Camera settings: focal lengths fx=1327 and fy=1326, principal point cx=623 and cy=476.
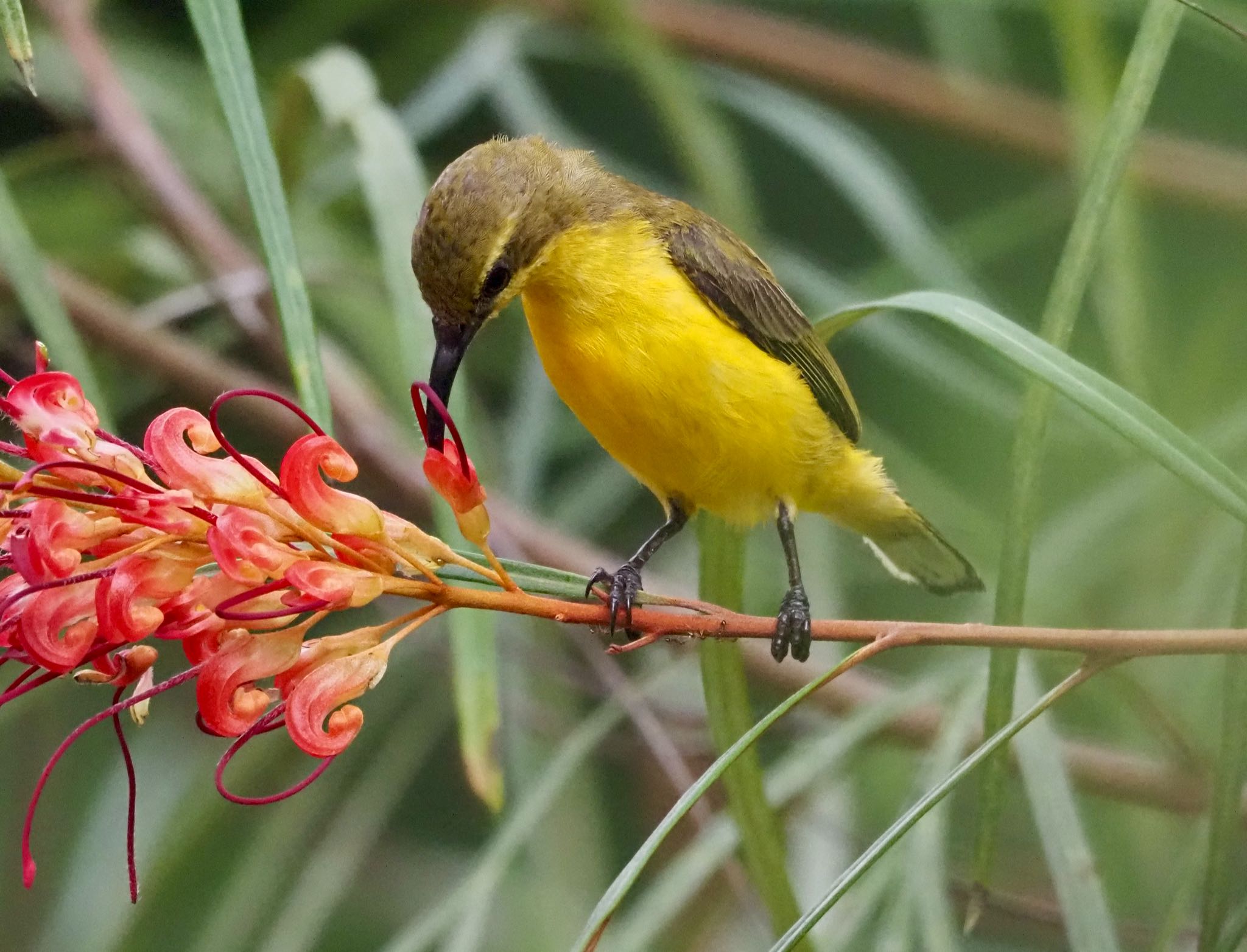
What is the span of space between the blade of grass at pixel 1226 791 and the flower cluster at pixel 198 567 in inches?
18.5

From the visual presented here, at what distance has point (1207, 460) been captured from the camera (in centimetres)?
73

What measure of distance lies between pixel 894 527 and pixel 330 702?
3.04 feet

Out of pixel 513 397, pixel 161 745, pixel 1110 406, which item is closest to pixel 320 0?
pixel 513 397

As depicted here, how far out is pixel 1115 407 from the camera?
71cm

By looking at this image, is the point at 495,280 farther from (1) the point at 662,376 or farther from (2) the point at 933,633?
(2) the point at 933,633

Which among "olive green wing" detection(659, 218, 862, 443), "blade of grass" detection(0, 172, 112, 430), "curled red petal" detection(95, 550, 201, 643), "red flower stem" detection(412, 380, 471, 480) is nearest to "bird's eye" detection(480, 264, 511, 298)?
"olive green wing" detection(659, 218, 862, 443)

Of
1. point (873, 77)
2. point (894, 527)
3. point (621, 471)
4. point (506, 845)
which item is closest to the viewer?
point (506, 845)

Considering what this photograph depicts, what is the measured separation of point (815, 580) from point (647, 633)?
106 centimetres

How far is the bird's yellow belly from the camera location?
48.3 inches

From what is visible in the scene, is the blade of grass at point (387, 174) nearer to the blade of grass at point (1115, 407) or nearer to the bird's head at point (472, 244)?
the bird's head at point (472, 244)

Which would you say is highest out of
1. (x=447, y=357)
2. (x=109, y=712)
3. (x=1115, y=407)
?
(x=1115, y=407)

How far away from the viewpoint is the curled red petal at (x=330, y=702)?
0.64m

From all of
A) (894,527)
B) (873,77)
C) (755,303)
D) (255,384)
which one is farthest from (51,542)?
(873,77)

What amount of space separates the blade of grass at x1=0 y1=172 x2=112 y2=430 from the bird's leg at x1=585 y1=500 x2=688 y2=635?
378 mm
